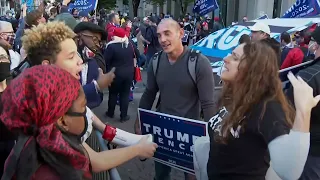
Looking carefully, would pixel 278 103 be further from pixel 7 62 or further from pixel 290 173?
pixel 7 62

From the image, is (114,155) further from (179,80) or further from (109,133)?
(179,80)

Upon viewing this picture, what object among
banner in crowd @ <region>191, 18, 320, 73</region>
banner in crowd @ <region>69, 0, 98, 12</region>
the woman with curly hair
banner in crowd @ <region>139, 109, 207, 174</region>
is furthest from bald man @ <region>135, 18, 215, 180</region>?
banner in crowd @ <region>69, 0, 98, 12</region>

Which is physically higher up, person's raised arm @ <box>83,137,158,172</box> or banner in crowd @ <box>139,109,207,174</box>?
person's raised arm @ <box>83,137,158,172</box>

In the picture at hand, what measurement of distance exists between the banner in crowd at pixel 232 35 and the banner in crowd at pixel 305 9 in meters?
0.67

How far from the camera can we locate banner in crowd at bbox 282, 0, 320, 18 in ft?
26.7

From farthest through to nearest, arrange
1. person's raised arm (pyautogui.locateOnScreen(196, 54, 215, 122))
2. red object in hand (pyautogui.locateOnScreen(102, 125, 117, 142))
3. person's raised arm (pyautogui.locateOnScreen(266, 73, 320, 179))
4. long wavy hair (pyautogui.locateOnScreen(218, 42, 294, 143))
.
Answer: person's raised arm (pyautogui.locateOnScreen(196, 54, 215, 122)) → red object in hand (pyautogui.locateOnScreen(102, 125, 117, 142)) → long wavy hair (pyautogui.locateOnScreen(218, 42, 294, 143)) → person's raised arm (pyautogui.locateOnScreen(266, 73, 320, 179))

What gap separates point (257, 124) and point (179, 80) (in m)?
1.45

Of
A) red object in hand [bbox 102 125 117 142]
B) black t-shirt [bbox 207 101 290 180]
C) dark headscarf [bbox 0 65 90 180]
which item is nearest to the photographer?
dark headscarf [bbox 0 65 90 180]

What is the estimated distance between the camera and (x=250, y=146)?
194 centimetres

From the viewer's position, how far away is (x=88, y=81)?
3.43m

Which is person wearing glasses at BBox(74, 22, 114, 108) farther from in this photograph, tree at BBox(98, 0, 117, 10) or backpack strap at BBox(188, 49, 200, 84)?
tree at BBox(98, 0, 117, 10)

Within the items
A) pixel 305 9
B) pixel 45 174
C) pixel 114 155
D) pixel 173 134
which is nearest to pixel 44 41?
pixel 114 155

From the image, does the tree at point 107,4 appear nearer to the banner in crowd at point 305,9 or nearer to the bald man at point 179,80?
the banner in crowd at point 305,9

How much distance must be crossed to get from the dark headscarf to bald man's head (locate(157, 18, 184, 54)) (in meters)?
1.80
